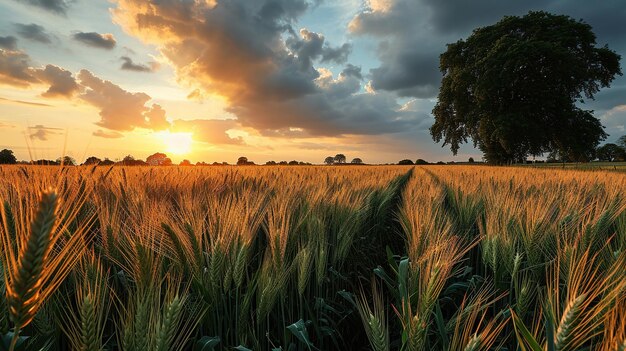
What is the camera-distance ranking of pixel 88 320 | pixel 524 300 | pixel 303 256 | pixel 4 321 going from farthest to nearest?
pixel 303 256, pixel 524 300, pixel 4 321, pixel 88 320

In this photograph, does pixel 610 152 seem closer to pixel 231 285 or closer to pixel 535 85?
pixel 535 85


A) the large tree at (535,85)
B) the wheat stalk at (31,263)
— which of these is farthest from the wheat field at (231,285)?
the large tree at (535,85)

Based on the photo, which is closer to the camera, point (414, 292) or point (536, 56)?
point (414, 292)

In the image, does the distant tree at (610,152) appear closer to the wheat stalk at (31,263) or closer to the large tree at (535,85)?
the large tree at (535,85)

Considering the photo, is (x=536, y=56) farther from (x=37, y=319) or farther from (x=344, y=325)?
(x=37, y=319)

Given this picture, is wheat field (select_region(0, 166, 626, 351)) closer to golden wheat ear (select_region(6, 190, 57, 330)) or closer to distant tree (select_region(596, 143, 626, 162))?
golden wheat ear (select_region(6, 190, 57, 330))

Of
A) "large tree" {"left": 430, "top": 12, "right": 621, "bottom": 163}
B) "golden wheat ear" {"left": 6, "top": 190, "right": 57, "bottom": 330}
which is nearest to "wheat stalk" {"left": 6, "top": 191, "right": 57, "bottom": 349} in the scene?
"golden wheat ear" {"left": 6, "top": 190, "right": 57, "bottom": 330}

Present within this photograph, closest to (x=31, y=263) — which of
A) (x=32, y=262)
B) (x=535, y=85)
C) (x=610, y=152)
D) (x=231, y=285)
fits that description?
(x=32, y=262)

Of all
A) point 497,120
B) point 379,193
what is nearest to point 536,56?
point 497,120

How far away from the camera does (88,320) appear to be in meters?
0.83

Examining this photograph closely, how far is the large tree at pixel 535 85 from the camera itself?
22.1 meters

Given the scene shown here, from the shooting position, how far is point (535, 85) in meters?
23.8

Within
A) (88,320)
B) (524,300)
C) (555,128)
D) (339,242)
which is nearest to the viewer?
(88,320)

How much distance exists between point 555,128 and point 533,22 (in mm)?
8112
